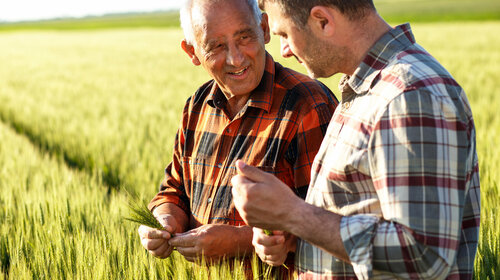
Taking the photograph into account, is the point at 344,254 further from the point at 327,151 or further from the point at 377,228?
the point at 327,151

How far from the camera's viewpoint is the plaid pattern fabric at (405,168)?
995 millimetres

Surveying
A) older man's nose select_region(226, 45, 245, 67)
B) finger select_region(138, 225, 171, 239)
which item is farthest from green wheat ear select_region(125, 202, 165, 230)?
older man's nose select_region(226, 45, 245, 67)

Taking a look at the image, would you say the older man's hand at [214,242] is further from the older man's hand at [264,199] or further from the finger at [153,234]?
the older man's hand at [264,199]

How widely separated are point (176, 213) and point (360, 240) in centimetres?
91

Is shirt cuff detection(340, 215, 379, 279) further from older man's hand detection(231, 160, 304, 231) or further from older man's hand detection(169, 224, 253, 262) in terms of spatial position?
older man's hand detection(169, 224, 253, 262)

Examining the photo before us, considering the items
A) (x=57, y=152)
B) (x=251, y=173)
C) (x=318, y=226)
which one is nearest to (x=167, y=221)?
A: (x=251, y=173)

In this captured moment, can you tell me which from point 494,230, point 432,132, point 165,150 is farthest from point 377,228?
point 165,150

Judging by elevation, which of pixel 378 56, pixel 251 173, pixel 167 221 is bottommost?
pixel 167 221

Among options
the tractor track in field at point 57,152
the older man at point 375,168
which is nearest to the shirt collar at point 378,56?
the older man at point 375,168

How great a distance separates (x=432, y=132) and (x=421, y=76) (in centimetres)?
12

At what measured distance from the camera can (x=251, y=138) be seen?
1.68 m

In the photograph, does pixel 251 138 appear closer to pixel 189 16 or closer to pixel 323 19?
pixel 189 16

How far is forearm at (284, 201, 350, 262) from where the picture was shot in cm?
108

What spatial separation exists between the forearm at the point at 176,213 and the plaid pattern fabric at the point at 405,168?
2.59ft
